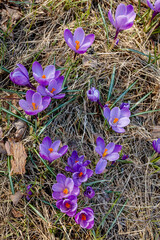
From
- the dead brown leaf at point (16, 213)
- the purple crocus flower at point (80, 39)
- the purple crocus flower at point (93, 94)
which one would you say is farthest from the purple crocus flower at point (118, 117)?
the dead brown leaf at point (16, 213)

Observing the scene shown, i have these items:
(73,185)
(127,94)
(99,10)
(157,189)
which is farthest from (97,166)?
(99,10)

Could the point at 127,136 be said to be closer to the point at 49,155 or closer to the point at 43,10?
the point at 49,155

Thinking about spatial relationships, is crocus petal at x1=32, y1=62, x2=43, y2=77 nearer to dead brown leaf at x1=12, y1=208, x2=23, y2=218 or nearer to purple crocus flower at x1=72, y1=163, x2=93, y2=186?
purple crocus flower at x1=72, y1=163, x2=93, y2=186

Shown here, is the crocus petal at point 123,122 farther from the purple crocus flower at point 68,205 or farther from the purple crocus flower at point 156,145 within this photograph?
the purple crocus flower at point 68,205

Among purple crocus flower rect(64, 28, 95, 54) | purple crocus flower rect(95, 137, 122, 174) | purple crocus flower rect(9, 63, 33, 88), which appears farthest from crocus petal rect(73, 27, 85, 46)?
purple crocus flower rect(95, 137, 122, 174)

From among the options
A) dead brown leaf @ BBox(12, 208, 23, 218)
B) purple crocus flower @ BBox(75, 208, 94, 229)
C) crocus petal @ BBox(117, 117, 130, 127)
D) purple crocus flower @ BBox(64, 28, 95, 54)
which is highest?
purple crocus flower @ BBox(64, 28, 95, 54)

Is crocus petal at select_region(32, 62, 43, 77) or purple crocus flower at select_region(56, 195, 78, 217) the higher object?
crocus petal at select_region(32, 62, 43, 77)

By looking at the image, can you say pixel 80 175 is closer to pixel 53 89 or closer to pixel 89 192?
pixel 89 192
